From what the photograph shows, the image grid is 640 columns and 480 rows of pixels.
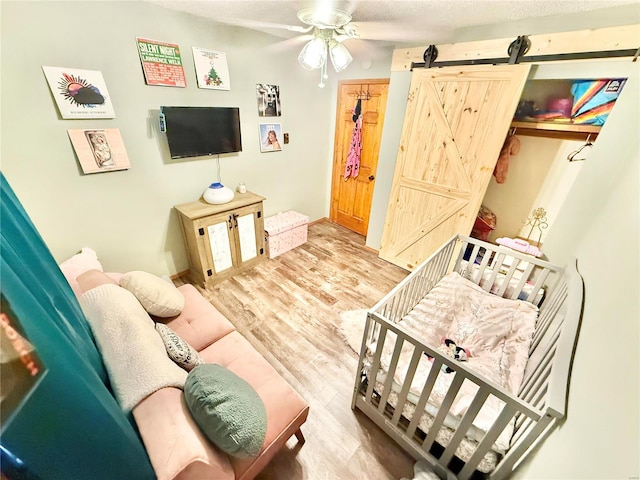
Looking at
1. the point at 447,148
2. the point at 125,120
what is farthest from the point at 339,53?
the point at 125,120

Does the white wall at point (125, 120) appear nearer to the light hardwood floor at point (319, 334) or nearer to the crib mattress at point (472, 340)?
the light hardwood floor at point (319, 334)

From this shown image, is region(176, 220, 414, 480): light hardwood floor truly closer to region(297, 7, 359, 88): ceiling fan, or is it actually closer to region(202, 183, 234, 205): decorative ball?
region(202, 183, 234, 205): decorative ball

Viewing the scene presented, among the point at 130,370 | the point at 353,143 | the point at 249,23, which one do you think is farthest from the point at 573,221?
the point at 249,23

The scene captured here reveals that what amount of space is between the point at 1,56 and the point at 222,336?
6.90 feet

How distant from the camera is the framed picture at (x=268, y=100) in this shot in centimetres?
269

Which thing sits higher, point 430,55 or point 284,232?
point 430,55

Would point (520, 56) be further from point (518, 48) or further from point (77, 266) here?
point (77, 266)

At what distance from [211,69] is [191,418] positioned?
104 inches

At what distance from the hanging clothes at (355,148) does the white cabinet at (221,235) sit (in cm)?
154

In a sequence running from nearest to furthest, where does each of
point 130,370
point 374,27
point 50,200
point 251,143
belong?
1. point 130,370
2. point 50,200
3. point 374,27
4. point 251,143

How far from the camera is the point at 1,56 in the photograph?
1.45 meters

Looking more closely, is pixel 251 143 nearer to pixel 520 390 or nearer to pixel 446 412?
pixel 446 412

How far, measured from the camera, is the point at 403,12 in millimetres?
1688

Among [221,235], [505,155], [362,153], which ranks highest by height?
[505,155]
